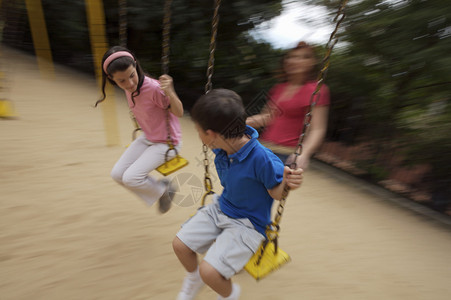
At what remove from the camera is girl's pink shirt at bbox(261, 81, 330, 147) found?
2.02 meters

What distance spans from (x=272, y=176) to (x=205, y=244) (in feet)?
1.56

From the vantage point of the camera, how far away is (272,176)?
53.9 inches

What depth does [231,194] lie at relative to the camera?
58.7 inches

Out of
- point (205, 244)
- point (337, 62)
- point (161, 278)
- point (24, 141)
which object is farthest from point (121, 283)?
point (337, 62)

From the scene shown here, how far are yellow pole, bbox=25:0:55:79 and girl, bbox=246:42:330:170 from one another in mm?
4604

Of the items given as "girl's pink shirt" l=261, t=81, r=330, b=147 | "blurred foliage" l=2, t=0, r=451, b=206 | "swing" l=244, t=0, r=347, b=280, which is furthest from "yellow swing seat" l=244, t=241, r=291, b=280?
"blurred foliage" l=2, t=0, r=451, b=206

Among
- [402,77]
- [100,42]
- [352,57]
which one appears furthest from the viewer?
[352,57]

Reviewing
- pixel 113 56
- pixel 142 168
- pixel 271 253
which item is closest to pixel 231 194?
pixel 271 253

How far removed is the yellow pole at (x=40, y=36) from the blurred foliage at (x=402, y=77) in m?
4.47

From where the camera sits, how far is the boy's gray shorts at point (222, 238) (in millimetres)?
1376

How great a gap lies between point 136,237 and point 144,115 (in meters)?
0.91

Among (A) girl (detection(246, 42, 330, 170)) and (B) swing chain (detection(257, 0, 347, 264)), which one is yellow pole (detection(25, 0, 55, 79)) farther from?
(B) swing chain (detection(257, 0, 347, 264))

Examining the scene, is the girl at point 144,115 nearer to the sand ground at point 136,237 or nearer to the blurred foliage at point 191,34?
the sand ground at point 136,237

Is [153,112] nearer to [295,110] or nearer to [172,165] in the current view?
[172,165]
